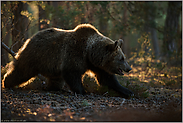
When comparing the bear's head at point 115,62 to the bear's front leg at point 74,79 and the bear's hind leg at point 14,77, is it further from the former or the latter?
the bear's hind leg at point 14,77

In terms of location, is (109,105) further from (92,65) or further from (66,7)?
(66,7)

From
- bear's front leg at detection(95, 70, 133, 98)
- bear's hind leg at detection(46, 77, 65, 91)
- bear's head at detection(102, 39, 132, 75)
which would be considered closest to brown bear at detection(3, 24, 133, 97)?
bear's head at detection(102, 39, 132, 75)

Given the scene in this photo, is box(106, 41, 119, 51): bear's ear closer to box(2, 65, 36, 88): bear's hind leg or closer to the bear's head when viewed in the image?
the bear's head

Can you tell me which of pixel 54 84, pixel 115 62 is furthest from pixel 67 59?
pixel 115 62

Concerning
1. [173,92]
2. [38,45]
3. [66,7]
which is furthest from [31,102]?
[66,7]

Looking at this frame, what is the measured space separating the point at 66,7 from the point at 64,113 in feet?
27.4

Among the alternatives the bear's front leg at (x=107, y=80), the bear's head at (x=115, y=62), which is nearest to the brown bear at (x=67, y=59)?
the bear's head at (x=115, y=62)

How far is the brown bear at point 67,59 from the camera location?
5.39 m

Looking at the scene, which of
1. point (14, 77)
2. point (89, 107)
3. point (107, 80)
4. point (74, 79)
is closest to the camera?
point (89, 107)

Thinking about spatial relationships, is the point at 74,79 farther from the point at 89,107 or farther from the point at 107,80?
the point at 89,107

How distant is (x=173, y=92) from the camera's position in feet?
21.4

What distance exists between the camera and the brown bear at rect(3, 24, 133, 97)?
539 cm

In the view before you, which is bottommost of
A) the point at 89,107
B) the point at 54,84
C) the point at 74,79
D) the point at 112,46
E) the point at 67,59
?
the point at 89,107

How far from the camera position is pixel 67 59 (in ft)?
17.7
